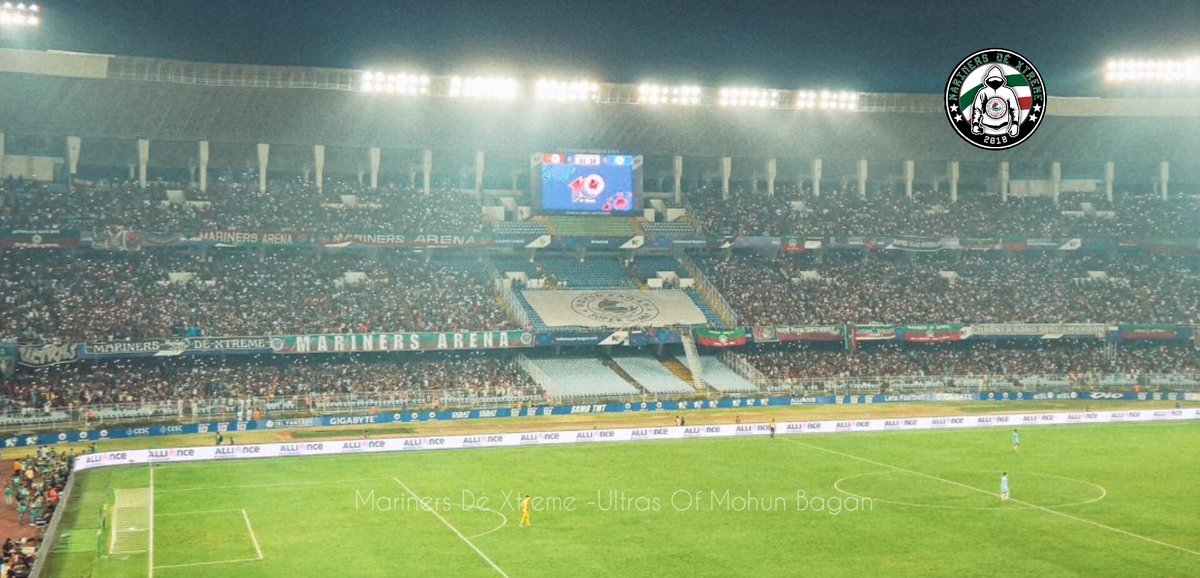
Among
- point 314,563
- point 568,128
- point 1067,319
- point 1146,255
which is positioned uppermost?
point 568,128

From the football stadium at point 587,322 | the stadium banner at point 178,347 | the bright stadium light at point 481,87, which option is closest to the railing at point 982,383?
the football stadium at point 587,322

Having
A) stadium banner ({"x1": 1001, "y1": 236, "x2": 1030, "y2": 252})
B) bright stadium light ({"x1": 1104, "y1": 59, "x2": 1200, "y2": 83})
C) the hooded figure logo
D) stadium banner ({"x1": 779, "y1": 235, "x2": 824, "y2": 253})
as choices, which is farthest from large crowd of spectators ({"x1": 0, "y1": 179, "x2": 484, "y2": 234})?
the hooded figure logo

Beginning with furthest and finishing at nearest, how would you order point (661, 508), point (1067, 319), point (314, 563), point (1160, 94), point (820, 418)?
point (1160, 94) → point (1067, 319) → point (820, 418) → point (661, 508) → point (314, 563)

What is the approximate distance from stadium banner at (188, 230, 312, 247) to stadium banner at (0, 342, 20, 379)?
14532 mm

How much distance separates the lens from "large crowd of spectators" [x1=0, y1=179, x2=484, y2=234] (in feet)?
228

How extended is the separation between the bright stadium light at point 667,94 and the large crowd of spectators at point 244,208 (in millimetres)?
15288

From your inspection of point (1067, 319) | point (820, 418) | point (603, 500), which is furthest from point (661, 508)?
point (1067, 319)

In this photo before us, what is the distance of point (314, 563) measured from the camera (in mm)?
32031

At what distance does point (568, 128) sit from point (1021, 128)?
199ft

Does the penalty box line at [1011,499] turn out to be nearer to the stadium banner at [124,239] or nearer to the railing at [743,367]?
the railing at [743,367]

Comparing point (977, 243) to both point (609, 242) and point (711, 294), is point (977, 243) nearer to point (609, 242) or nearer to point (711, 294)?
point (711, 294)

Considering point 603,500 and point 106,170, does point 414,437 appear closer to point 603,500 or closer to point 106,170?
point 603,500

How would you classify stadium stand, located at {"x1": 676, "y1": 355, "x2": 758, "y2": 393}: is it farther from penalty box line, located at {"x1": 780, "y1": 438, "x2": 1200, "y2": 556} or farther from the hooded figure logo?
the hooded figure logo

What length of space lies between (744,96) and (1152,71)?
3409cm
